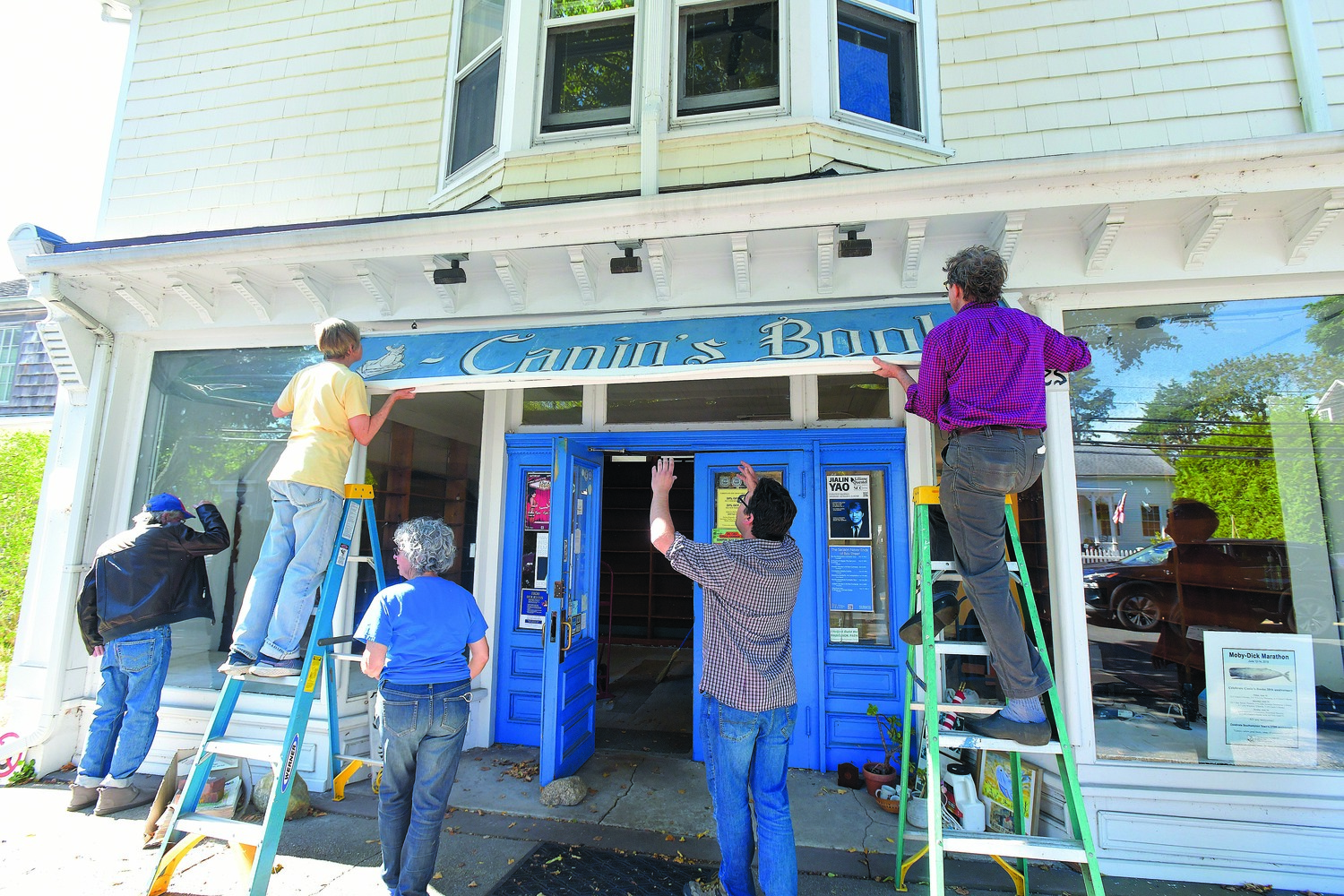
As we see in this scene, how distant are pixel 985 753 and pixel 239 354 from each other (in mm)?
6294

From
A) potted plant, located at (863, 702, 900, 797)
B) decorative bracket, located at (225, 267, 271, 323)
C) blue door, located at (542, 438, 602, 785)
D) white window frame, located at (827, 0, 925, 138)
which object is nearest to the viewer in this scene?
potted plant, located at (863, 702, 900, 797)

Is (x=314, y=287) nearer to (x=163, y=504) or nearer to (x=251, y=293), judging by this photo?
(x=251, y=293)

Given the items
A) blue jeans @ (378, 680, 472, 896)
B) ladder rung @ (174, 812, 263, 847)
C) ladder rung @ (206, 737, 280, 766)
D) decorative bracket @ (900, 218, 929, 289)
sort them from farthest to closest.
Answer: decorative bracket @ (900, 218, 929, 289), ladder rung @ (206, 737, 280, 766), ladder rung @ (174, 812, 263, 847), blue jeans @ (378, 680, 472, 896)

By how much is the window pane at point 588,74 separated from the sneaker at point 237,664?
413cm

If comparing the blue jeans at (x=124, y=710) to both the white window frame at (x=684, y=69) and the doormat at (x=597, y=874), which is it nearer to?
the doormat at (x=597, y=874)

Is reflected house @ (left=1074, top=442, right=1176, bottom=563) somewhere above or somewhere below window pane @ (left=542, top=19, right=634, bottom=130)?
below

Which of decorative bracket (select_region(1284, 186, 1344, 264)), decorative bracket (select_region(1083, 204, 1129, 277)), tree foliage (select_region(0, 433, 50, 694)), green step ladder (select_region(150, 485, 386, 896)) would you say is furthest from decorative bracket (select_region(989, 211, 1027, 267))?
tree foliage (select_region(0, 433, 50, 694))

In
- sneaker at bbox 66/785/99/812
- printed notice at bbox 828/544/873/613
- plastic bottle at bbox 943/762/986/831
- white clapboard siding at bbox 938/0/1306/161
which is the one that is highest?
white clapboard siding at bbox 938/0/1306/161

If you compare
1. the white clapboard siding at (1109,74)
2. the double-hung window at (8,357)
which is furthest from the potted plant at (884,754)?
the double-hung window at (8,357)

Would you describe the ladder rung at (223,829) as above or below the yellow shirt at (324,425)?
below

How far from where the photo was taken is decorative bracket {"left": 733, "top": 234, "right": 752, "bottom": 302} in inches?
145

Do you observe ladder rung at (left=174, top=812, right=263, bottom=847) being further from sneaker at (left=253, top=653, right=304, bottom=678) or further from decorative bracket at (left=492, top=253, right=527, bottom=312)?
decorative bracket at (left=492, top=253, right=527, bottom=312)

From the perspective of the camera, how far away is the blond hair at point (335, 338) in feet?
11.5

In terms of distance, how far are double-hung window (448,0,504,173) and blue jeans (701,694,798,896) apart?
4704mm
